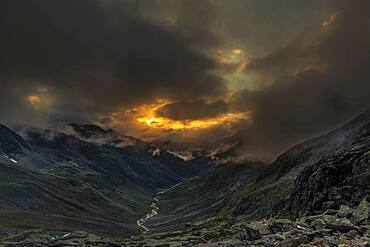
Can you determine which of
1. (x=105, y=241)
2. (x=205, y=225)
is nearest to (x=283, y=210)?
(x=205, y=225)

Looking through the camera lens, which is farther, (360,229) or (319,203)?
(319,203)

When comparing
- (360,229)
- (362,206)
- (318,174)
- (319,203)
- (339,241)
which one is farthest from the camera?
(318,174)

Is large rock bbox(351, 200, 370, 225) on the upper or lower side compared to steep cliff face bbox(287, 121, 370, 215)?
lower

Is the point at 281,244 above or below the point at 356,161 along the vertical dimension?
below

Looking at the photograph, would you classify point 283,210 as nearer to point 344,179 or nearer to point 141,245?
point 344,179

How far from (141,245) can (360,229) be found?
8301cm

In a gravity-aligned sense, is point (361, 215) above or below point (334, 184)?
below

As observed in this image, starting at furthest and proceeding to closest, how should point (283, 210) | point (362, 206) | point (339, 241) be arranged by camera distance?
1. point (283, 210)
2. point (362, 206)
3. point (339, 241)

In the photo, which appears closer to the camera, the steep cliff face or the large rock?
the large rock

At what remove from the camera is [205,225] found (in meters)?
178

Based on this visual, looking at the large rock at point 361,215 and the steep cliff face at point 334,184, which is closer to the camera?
the large rock at point 361,215

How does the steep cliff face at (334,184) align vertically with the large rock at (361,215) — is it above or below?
above

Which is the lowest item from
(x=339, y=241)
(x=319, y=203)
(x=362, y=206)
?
(x=339, y=241)

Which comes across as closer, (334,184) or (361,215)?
(361,215)
